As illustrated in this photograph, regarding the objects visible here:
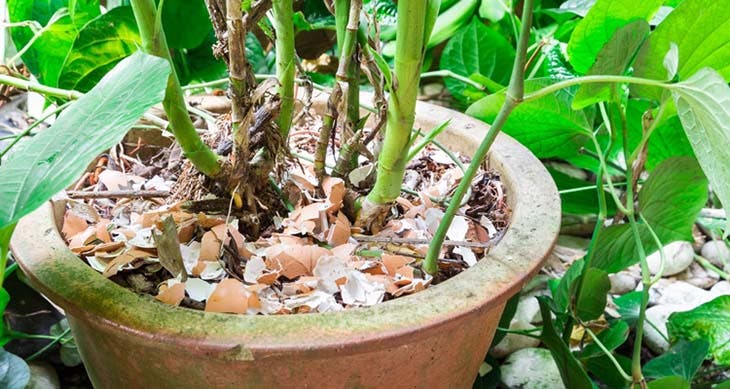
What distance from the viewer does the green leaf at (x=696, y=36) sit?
0.60 m

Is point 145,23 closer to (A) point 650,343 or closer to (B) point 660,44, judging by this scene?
(B) point 660,44

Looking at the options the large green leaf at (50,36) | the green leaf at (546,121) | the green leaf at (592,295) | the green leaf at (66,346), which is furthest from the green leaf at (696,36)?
the green leaf at (66,346)

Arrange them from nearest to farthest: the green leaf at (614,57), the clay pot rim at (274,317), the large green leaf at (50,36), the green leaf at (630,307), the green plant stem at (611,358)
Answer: the clay pot rim at (274,317), the green leaf at (614,57), the green plant stem at (611,358), the large green leaf at (50,36), the green leaf at (630,307)

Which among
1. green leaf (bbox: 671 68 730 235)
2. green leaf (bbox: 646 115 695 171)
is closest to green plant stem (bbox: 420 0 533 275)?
green leaf (bbox: 671 68 730 235)

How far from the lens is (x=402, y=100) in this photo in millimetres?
603

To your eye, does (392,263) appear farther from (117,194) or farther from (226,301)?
(117,194)

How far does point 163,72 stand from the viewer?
1.49 ft

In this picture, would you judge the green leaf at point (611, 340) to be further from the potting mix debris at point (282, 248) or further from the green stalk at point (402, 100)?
the green stalk at point (402, 100)

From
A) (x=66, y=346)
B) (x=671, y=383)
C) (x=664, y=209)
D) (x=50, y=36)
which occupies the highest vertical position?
(x=50, y=36)

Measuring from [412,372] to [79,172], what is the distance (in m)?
0.30

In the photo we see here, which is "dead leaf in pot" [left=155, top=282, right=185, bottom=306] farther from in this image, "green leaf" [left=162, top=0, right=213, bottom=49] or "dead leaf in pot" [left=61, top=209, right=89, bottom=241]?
"green leaf" [left=162, top=0, right=213, bottom=49]

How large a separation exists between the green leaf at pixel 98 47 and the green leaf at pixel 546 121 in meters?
0.36

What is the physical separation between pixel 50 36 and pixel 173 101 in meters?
0.37

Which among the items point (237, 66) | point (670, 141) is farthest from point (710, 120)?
point (670, 141)
